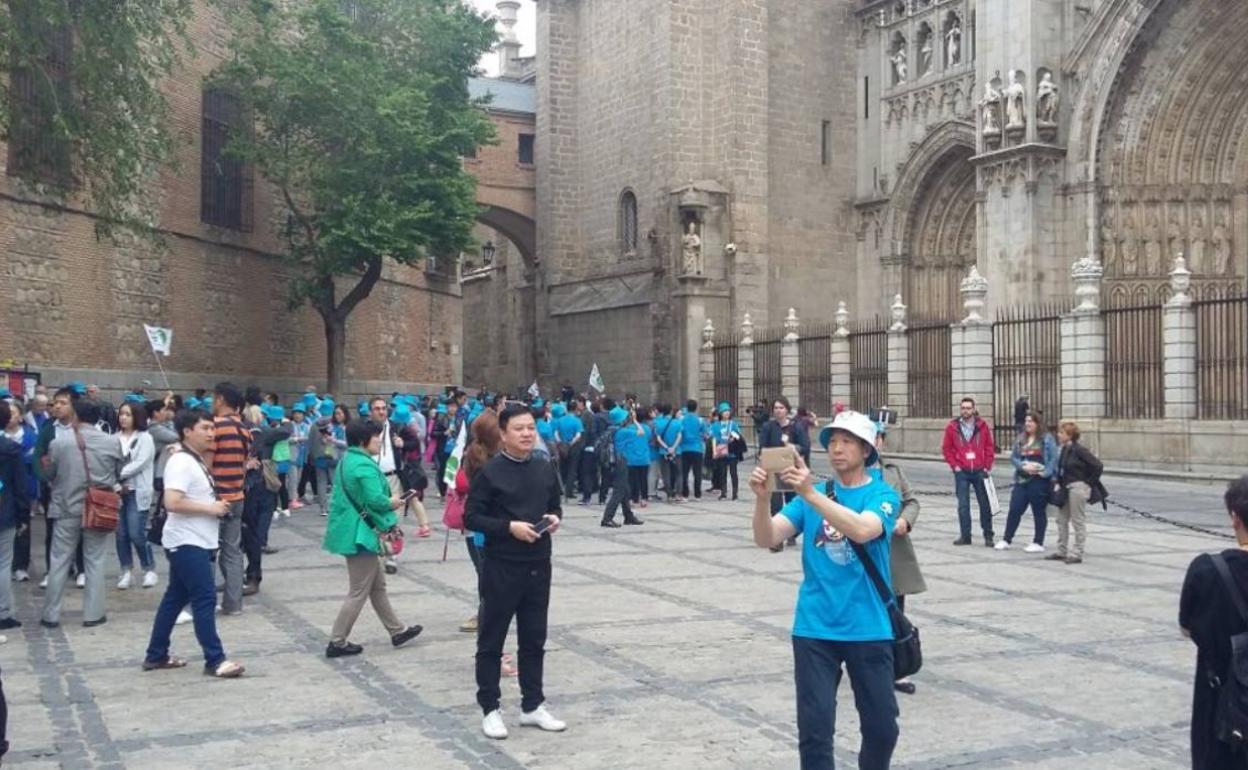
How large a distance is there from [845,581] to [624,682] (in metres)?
2.80

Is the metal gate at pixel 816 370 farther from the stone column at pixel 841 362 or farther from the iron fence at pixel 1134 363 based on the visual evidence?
the iron fence at pixel 1134 363

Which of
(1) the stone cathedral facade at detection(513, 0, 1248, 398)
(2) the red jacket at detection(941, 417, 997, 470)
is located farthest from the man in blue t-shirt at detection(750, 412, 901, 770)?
(1) the stone cathedral facade at detection(513, 0, 1248, 398)

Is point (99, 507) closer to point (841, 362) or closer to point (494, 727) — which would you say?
point (494, 727)

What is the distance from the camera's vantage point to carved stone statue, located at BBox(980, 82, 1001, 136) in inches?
1078

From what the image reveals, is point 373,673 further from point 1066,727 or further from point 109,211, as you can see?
point 109,211

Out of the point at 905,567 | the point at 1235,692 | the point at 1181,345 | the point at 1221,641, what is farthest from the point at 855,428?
the point at 1181,345

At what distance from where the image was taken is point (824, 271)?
3506 centimetres

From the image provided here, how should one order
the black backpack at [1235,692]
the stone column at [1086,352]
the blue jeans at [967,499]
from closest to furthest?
the black backpack at [1235,692]
the blue jeans at [967,499]
the stone column at [1086,352]

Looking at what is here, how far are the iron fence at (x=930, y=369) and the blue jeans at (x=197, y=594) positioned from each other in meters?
19.5

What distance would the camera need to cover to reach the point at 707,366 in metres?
32.6

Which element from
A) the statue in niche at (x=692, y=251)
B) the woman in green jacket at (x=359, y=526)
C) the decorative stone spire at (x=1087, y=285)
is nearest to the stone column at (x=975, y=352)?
the decorative stone spire at (x=1087, y=285)

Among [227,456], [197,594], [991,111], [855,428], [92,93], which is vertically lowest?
[197,594]

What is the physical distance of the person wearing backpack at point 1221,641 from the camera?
3.67 meters

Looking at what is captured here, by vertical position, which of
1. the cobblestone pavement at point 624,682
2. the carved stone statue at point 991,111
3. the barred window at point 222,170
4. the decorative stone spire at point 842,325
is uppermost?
the carved stone statue at point 991,111
